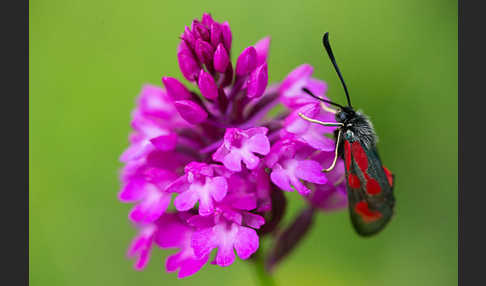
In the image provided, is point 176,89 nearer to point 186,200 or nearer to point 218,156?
point 218,156

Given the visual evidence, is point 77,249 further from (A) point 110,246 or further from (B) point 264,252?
(B) point 264,252

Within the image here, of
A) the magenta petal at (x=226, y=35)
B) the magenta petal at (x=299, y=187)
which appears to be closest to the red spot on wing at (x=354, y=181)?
the magenta petal at (x=299, y=187)

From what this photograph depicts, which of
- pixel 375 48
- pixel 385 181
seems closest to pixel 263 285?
pixel 385 181

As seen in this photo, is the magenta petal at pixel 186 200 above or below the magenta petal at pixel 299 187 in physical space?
below

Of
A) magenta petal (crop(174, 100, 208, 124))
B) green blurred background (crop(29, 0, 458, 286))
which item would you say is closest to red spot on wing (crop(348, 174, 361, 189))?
magenta petal (crop(174, 100, 208, 124))

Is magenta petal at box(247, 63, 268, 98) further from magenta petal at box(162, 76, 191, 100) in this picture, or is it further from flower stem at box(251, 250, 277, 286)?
flower stem at box(251, 250, 277, 286)

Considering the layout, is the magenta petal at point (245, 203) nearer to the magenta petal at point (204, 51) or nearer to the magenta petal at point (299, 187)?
the magenta petal at point (299, 187)
